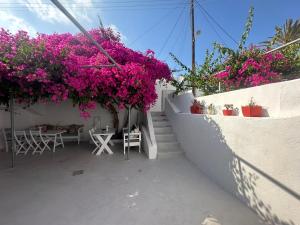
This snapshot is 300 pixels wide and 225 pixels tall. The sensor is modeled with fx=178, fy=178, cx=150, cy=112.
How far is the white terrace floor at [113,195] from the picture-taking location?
8.94ft

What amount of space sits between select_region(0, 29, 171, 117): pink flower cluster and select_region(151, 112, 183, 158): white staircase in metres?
1.60

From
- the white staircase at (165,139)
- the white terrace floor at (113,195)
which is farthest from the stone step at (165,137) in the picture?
the white terrace floor at (113,195)

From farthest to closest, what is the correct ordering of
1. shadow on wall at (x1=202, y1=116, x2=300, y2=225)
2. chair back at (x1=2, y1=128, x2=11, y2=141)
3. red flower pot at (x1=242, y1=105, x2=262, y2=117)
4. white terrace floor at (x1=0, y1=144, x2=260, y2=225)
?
chair back at (x1=2, y1=128, x2=11, y2=141), red flower pot at (x1=242, y1=105, x2=262, y2=117), white terrace floor at (x1=0, y1=144, x2=260, y2=225), shadow on wall at (x1=202, y1=116, x2=300, y2=225)

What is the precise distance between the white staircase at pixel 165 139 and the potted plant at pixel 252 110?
310 cm

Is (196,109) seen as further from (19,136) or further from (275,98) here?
(19,136)

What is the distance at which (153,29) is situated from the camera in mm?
11258

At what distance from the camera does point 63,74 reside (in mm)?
4055

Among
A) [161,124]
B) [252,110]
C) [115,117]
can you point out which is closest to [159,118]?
[161,124]

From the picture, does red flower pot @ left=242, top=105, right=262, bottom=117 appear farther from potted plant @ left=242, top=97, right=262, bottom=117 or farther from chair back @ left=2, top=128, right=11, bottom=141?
chair back @ left=2, top=128, right=11, bottom=141

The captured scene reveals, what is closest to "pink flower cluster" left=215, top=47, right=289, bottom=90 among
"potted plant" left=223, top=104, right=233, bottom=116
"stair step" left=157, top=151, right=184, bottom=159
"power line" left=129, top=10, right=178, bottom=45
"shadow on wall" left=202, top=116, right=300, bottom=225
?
"potted plant" left=223, top=104, right=233, bottom=116

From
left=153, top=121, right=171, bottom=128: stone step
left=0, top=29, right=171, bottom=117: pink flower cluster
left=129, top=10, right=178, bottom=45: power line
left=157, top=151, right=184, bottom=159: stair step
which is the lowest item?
left=157, top=151, right=184, bottom=159: stair step

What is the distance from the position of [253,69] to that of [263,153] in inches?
103

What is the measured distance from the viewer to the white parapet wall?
2.27 meters

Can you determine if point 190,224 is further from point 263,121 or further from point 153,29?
point 153,29
